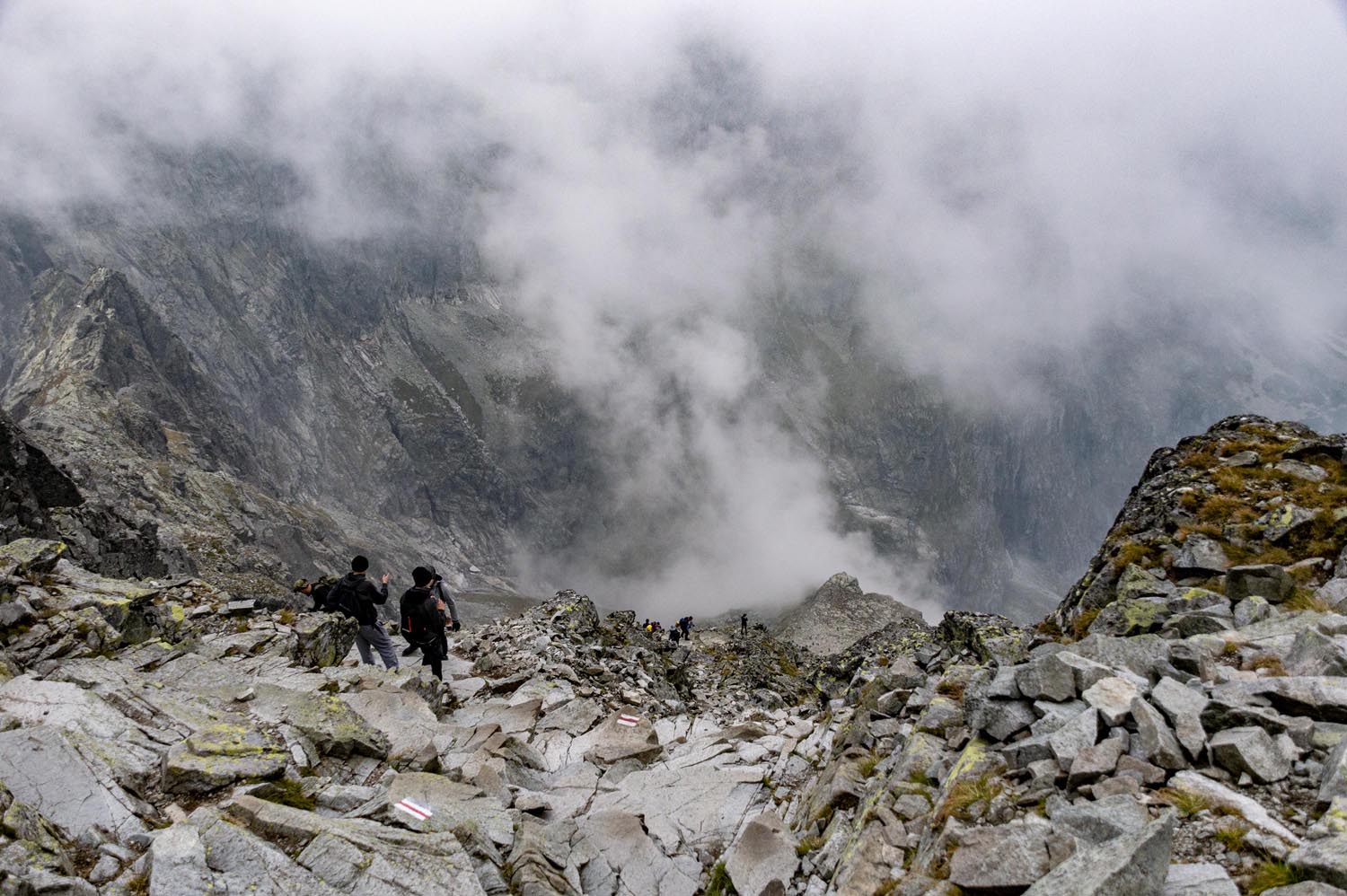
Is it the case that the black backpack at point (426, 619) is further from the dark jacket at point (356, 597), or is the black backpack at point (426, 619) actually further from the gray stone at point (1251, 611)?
the gray stone at point (1251, 611)

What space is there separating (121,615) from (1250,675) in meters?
25.3

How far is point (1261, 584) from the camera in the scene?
1352cm

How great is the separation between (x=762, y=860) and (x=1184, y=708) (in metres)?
6.69

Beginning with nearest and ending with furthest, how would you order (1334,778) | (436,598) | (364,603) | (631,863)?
1. (1334,778)
2. (631,863)
3. (364,603)
4. (436,598)

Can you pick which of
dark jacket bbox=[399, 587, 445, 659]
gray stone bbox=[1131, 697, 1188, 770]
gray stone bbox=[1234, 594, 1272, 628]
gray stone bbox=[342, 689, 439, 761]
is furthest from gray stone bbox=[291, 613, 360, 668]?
gray stone bbox=[1234, 594, 1272, 628]

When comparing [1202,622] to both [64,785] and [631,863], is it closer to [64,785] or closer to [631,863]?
[631,863]

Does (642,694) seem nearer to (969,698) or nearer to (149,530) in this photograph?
(969,698)

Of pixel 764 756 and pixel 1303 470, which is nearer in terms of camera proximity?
pixel 764 756

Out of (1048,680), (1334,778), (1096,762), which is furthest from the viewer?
(1048,680)

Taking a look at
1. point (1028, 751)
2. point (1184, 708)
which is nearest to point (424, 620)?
point (1028, 751)

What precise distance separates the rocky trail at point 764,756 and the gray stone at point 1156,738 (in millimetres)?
34

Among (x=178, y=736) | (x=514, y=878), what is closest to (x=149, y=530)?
(x=178, y=736)

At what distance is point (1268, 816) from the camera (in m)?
7.00

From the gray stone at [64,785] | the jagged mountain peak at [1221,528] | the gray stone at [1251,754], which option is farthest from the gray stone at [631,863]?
the jagged mountain peak at [1221,528]
